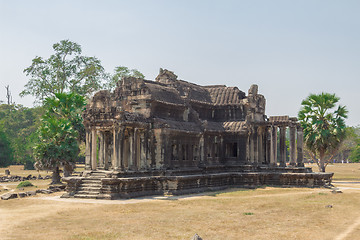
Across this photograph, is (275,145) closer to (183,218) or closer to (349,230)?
(183,218)

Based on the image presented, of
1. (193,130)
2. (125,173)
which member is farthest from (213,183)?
(125,173)

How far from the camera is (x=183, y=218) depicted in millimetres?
18391

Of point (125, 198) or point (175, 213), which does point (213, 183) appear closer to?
point (125, 198)

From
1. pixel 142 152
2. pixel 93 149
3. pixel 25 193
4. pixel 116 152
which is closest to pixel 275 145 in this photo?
pixel 142 152

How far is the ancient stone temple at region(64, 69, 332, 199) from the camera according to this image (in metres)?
26.8

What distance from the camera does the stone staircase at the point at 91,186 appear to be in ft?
83.7

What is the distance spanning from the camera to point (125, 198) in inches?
998

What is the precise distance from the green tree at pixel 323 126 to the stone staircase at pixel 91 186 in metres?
24.6

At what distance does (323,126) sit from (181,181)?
2091 centimetres

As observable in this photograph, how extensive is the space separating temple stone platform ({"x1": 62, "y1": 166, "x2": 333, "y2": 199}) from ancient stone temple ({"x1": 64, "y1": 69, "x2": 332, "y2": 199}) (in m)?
0.06

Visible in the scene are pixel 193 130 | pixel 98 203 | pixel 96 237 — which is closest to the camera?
pixel 96 237

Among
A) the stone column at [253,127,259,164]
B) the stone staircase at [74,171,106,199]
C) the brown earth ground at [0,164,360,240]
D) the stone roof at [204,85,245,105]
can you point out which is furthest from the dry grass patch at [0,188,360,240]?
the stone roof at [204,85,245,105]

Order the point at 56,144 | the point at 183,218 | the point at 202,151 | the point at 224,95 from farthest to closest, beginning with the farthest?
1. the point at 224,95
2. the point at 56,144
3. the point at 202,151
4. the point at 183,218

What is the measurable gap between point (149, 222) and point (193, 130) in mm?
15080
